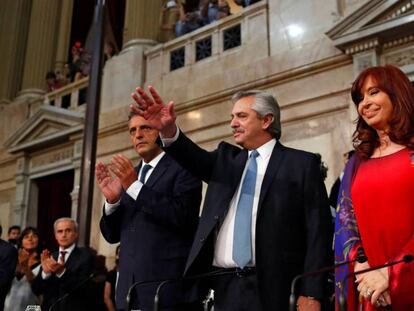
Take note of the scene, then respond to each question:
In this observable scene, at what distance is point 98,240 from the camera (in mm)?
8648

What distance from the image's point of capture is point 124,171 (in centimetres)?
271

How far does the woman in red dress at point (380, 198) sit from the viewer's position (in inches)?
73.0

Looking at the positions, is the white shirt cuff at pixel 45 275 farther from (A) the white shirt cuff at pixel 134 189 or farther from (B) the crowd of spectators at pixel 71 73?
(B) the crowd of spectators at pixel 71 73

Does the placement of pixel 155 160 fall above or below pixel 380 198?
above

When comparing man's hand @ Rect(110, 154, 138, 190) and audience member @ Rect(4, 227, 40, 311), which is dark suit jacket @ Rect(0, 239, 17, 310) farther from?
man's hand @ Rect(110, 154, 138, 190)

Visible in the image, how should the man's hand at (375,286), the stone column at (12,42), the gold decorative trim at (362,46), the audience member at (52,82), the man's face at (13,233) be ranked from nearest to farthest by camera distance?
the man's hand at (375,286) < the gold decorative trim at (362,46) < the man's face at (13,233) < the audience member at (52,82) < the stone column at (12,42)

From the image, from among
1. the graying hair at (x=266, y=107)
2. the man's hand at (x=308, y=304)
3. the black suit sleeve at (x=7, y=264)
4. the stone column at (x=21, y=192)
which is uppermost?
the stone column at (x=21, y=192)

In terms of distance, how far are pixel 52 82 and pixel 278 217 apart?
10.4 meters

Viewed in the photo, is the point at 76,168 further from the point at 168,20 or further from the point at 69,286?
the point at 69,286

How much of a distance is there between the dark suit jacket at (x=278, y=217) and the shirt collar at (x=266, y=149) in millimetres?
27

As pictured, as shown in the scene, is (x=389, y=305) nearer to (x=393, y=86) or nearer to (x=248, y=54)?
(x=393, y=86)

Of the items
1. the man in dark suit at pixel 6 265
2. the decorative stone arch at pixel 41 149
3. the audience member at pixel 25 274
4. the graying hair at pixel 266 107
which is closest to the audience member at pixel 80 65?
the decorative stone arch at pixel 41 149

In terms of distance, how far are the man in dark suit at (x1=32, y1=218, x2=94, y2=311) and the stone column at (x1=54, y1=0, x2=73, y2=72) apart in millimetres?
10561

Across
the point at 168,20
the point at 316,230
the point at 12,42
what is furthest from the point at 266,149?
the point at 12,42
